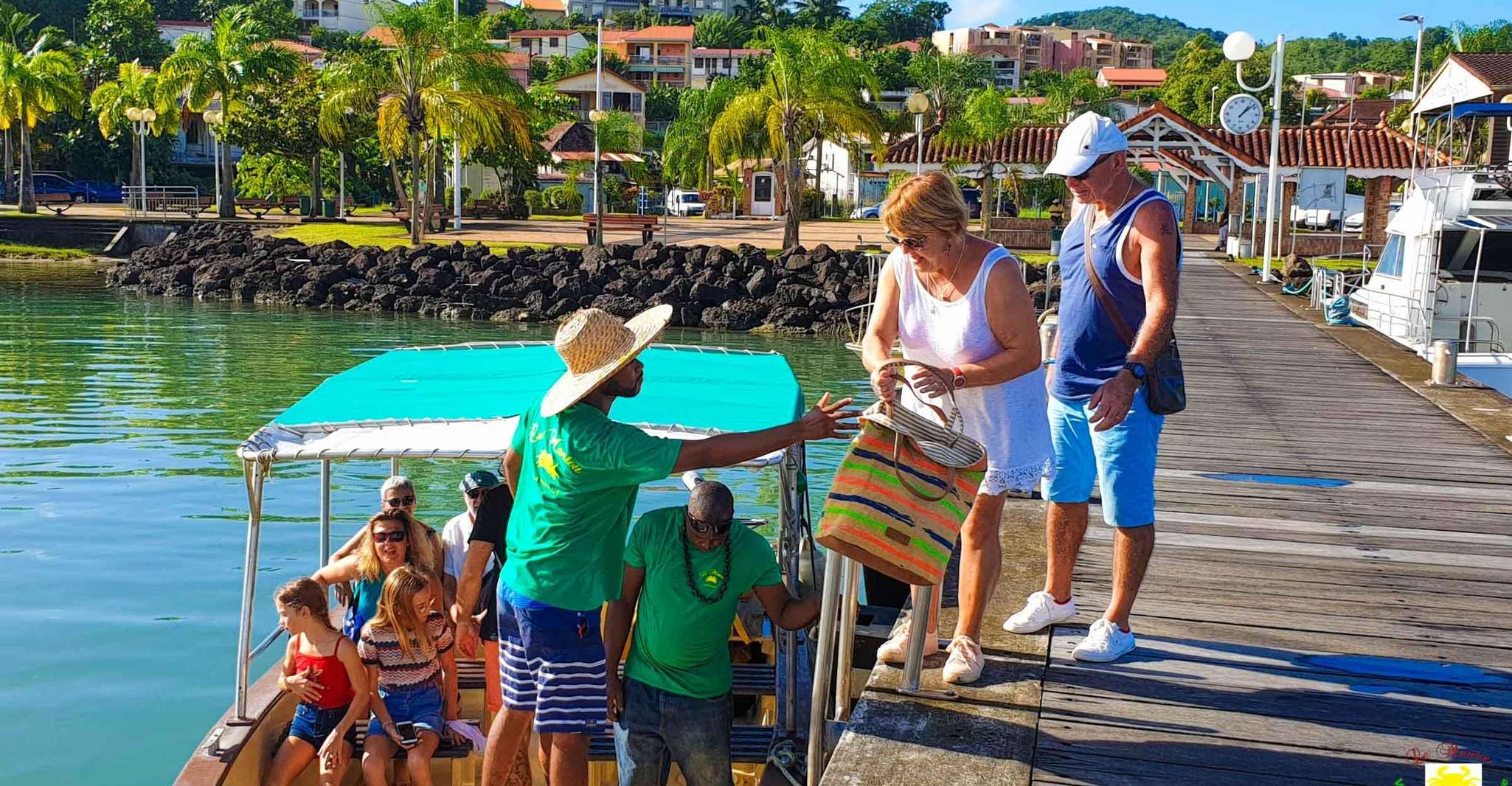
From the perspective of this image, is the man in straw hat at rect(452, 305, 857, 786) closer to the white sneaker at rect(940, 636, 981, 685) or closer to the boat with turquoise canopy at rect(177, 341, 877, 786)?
the boat with turquoise canopy at rect(177, 341, 877, 786)

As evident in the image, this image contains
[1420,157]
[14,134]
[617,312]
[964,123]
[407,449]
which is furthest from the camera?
[14,134]

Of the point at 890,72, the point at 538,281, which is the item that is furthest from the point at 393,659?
the point at 890,72

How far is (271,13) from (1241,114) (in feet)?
368

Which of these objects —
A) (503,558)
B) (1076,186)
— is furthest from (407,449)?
(1076,186)

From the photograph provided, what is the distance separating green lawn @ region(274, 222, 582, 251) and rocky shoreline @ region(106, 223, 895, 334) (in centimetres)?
214

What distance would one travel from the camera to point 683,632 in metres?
5.33

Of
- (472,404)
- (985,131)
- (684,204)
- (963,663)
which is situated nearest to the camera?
(963,663)

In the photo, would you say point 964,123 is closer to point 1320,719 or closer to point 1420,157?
point 1420,157

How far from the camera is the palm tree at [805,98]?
139ft

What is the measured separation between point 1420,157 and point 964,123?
13.1 m

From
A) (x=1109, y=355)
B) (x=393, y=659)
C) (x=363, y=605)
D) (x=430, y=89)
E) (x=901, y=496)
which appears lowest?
(x=393, y=659)

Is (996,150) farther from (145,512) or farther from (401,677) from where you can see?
(401,677)

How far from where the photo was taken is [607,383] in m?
4.77

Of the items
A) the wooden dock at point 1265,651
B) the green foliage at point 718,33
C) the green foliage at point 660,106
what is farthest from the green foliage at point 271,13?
the wooden dock at point 1265,651
